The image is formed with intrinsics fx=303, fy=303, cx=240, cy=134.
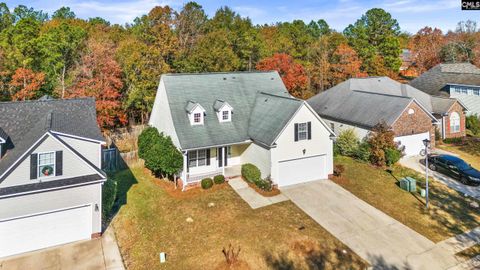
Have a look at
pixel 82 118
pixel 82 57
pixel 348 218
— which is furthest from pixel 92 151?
pixel 82 57

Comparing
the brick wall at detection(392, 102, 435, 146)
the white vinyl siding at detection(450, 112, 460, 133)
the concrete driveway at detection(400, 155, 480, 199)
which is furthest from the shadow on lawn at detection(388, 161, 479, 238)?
the white vinyl siding at detection(450, 112, 460, 133)

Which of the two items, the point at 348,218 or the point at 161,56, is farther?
the point at 161,56

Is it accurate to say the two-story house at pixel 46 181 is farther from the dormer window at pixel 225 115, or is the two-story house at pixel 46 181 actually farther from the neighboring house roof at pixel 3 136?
the dormer window at pixel 225 115

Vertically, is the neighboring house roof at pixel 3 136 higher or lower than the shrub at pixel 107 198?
higher

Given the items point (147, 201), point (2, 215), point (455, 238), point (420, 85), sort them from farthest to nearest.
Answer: point (420, 85), point (147, 201), point (455, 238), point (2, 215)

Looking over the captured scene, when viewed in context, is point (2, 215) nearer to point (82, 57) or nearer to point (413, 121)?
point (82, 57)

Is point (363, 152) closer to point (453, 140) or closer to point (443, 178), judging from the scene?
point (443, 178)

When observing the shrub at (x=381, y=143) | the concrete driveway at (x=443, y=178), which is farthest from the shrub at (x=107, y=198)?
the concrete driveway at (x=443, y=178)
